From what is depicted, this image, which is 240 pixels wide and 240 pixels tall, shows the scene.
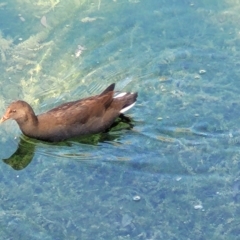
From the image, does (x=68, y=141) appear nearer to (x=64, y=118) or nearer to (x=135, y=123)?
(x=64, y=118)

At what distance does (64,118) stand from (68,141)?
245 mm

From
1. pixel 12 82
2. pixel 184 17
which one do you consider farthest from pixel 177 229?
pixel 184 17

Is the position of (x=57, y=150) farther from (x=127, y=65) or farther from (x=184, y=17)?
(x=184, y=17)

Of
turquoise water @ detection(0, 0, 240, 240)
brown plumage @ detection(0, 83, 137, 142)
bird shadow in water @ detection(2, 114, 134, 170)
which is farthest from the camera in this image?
brown plumage @ detection(0, 83, 137, 142)

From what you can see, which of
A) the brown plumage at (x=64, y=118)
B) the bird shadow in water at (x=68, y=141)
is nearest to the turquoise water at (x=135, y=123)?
the bird shadow in water at (x=68, y=141)

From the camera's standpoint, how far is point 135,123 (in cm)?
740

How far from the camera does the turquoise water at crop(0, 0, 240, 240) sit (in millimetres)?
6324

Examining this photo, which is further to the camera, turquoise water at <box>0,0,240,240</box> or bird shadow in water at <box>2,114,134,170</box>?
bird shadow in water at <box>2,114,134,170</box>

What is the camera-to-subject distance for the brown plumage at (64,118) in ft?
23.5

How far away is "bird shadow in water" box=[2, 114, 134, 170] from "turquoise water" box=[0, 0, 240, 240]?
0.05 ft

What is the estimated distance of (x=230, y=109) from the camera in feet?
24.5

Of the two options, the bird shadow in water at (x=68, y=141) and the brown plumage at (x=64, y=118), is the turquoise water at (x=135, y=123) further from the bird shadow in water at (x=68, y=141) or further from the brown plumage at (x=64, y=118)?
the brown plumage at (x=64, y=118)

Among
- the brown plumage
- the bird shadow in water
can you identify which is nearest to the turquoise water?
the bird shadow in water

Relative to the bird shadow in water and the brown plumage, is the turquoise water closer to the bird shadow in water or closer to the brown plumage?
the bird shadow in water
